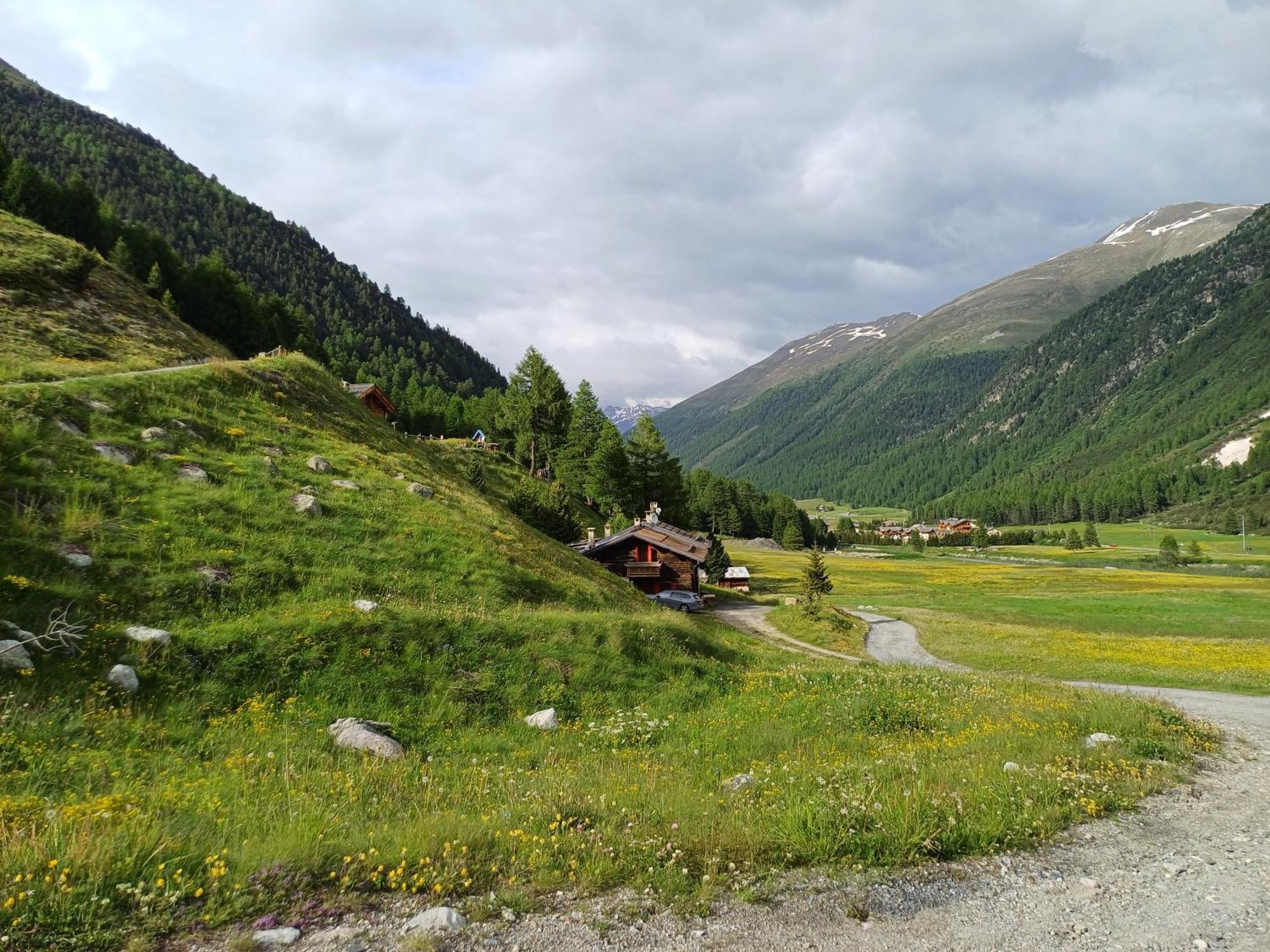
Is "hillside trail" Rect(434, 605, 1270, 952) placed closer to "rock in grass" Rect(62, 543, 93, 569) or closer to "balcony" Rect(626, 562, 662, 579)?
"rock in grass" Rect(62, 543, 93, 569)

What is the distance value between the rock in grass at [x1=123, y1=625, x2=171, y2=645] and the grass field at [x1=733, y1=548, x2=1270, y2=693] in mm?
39593

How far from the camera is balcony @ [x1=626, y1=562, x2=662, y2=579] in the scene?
183 ft

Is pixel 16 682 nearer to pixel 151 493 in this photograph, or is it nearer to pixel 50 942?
pixel 50 942

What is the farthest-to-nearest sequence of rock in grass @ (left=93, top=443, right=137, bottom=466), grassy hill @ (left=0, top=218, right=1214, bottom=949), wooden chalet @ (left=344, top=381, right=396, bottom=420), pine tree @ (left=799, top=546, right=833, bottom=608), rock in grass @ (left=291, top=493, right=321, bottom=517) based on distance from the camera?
1. wooden chalet @ (left=344, top=381, right=396, bottom=420)
2. pine tree @ (left=799, top=546, right=833, bottom=608)
3. rock in grass @ (left=291, top=493, right=321, bottom=517)
4. rock in grass @ (left=93, top=443, right=137, bottom=466)
5. grassy hill @ (left=0, top=218, right=1214, bottom=949)

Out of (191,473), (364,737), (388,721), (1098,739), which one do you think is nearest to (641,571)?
(191,473)

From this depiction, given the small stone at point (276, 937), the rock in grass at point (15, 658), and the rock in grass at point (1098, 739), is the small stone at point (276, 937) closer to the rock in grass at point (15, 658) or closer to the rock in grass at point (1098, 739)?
the rock in grass at point (15, 658)

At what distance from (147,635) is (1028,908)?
1460cm

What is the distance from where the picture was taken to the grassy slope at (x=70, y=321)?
26.4 metres

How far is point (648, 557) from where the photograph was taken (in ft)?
187

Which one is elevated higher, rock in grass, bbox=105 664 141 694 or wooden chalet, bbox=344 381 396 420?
wooden chalet, bbox=344 381 396 420

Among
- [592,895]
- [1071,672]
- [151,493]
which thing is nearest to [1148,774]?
[592,895]

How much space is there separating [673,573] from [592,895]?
51.6m

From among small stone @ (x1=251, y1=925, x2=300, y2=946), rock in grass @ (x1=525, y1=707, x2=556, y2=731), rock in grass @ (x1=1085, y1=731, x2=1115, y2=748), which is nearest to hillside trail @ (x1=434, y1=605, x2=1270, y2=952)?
small stone @ (x1=251, y1=925, x2=300, y2=946)

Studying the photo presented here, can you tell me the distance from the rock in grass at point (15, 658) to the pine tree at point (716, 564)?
6665cm
